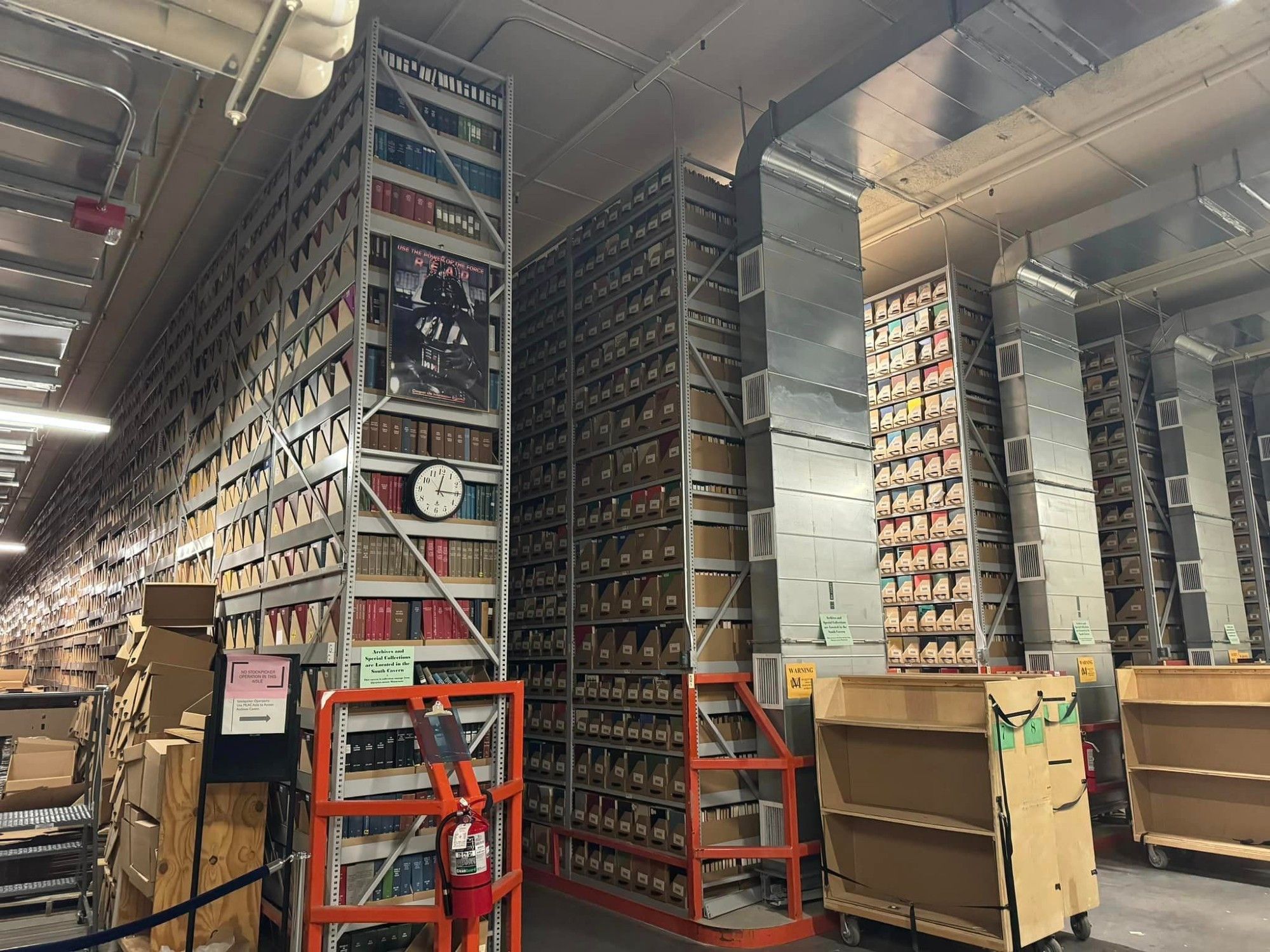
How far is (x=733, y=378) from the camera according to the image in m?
6.21

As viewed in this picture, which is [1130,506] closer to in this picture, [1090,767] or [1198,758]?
[1090,767]

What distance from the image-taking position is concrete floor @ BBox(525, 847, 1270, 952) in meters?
4.75

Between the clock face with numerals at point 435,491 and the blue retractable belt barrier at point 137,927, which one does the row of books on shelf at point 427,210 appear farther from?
the blue retractable belt barrier at point 137,927

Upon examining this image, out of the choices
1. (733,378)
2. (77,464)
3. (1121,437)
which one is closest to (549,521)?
(733,378)

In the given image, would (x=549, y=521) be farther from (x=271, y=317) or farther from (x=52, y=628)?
(x=52, y=628)

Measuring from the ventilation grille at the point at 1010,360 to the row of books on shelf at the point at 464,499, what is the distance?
517cm

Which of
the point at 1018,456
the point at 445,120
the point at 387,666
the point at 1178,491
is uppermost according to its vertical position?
the point at 445,120

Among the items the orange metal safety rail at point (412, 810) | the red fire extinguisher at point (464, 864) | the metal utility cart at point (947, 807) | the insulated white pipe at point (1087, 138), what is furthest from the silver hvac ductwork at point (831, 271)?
the red fire extinguisher at point (464, 864)

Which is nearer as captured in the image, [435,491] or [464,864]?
[464,864]

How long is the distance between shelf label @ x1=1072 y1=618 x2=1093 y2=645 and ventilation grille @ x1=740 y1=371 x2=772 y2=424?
3.90 metres

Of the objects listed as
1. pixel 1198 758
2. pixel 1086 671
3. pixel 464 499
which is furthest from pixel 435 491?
pixel 1086 671

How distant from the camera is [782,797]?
210 inches

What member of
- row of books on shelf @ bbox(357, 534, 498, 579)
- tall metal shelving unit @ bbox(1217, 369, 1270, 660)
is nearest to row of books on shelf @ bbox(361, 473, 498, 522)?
row of books on shelf @ bbox(357, 534, 498, 579)

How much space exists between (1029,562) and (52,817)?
294 inches
